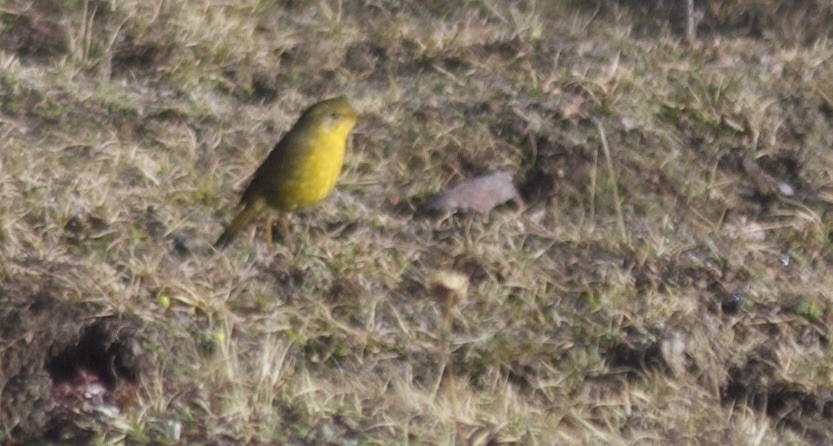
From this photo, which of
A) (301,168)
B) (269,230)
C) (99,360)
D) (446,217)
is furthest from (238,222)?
(99,360)

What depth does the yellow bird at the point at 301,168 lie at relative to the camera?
18.6ft

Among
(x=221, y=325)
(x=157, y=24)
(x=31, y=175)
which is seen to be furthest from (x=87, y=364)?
(x=157, y=24)

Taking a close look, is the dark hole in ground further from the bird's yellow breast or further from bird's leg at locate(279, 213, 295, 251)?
the bird's yellow breast

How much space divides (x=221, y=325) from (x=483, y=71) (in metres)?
2.26

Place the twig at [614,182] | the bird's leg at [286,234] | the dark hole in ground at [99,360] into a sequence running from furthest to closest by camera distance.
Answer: the twig at [614,182], the bird's leg at [286,234], the dark hole in ground at [99,360]

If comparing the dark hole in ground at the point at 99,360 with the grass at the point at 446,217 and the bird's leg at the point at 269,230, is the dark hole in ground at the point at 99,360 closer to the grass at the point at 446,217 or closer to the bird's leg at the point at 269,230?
the grass at the point at 446,217

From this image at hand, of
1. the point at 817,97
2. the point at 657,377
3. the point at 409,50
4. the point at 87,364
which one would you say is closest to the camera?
the point at 87,364

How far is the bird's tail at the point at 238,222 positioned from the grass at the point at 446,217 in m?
0.06

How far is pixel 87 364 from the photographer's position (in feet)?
14.7

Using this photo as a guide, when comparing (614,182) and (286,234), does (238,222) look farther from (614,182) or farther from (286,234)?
(614,182)

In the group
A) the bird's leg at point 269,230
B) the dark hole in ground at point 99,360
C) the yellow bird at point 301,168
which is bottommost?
the bird's leg at point 269,230

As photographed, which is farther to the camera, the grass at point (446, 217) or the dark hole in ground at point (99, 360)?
the grass at point (446, 217)

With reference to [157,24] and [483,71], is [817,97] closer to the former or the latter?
[483,71]

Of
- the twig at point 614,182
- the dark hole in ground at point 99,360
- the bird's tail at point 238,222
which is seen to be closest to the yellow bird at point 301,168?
the bird's tail at point 238,222
